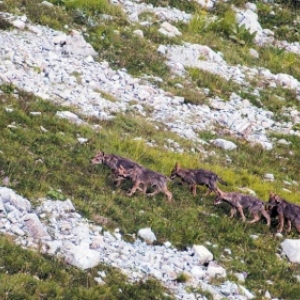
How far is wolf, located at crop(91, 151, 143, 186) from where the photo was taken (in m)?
14.6

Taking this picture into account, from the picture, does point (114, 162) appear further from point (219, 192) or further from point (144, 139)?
point (144, 139)

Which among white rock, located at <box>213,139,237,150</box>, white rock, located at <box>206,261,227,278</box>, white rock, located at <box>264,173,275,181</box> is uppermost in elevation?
white rock, located at <box>206,261,227,278</box>

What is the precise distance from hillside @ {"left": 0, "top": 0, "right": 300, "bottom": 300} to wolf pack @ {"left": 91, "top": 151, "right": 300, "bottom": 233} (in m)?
0.18

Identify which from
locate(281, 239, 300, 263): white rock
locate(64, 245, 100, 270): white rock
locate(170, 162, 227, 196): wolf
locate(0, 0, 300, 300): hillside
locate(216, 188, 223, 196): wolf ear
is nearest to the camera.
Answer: locate(64, 245, 100, 270): white rock

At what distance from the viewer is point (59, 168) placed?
14.2 metres

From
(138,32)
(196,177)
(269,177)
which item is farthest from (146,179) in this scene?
(138,32)

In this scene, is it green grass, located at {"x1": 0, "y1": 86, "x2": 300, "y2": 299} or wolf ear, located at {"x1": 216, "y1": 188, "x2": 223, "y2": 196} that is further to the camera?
wolf ear, located at {"x1": 216, "y1": 188, "x2": 223, "y2": 196}

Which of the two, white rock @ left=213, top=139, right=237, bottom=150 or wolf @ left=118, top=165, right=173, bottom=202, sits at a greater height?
wolf @ left=118, top=165, right=173, bottom=202

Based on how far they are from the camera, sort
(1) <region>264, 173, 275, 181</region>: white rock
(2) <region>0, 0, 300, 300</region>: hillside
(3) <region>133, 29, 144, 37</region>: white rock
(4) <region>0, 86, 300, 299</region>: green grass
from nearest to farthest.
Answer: (4) <region>0, 86, 300, 299</region>: green grass → (2) <region>0, 0, 300, 300</region>: hillside → (1) <region>264, 173, 275, 181</region>: white rock → (3) <region>133, 29, 144, 37</region>: white rock

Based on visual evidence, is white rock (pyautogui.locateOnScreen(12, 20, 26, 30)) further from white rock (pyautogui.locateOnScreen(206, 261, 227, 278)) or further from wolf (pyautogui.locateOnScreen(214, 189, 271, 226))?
white rock (pyautogui.locateOnScreen(206, 261, 227, 278))

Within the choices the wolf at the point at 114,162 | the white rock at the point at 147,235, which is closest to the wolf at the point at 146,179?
the wolf at the point at 114,162

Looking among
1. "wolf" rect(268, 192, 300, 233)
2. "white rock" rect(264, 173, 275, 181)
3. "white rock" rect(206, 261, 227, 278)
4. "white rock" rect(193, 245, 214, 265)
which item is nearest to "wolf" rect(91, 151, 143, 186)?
"white rock" rect(193, 245, 214, 265)

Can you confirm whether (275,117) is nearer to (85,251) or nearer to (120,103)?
(120,103)

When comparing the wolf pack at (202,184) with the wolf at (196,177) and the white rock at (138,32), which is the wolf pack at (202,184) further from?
the white rock at (138,32)
